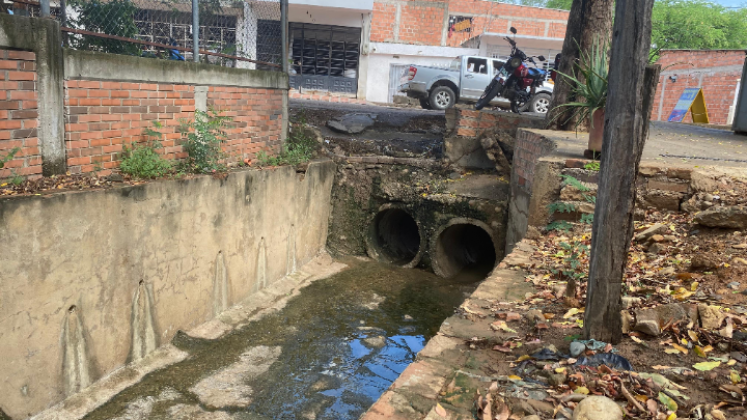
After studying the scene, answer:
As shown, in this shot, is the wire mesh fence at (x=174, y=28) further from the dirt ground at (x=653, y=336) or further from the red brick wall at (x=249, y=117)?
the dirt ground at (x=653, y=336)

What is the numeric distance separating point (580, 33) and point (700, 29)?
19.8 meters

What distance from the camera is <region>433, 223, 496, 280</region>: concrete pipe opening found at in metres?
Answer: 8.80

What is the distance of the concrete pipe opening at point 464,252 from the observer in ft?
28.9

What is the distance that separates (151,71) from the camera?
5426mm

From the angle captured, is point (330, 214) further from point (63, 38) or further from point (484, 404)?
point (484, 404)

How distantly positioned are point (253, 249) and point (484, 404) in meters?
4.87

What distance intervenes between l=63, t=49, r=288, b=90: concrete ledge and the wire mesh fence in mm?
207

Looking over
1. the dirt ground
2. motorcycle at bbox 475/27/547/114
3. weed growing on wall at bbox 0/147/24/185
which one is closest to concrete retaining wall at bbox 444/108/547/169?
motorcycle at bbox 475/27/547/114

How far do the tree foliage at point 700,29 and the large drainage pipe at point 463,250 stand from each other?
706 inches

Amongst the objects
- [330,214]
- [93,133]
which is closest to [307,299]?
[330,214]

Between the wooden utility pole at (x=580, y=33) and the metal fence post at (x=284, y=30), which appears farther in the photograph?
the wooden utility pole at (x=580, y=33)

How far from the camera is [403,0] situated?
21031 millimetres

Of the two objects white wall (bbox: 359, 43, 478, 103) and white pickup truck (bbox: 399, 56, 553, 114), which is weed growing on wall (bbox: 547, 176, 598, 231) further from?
white wall (bbox: 359, 43, 478, 103)

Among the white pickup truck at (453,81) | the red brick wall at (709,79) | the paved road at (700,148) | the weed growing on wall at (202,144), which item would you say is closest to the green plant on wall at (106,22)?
the weed growing on wall at (202,144)
